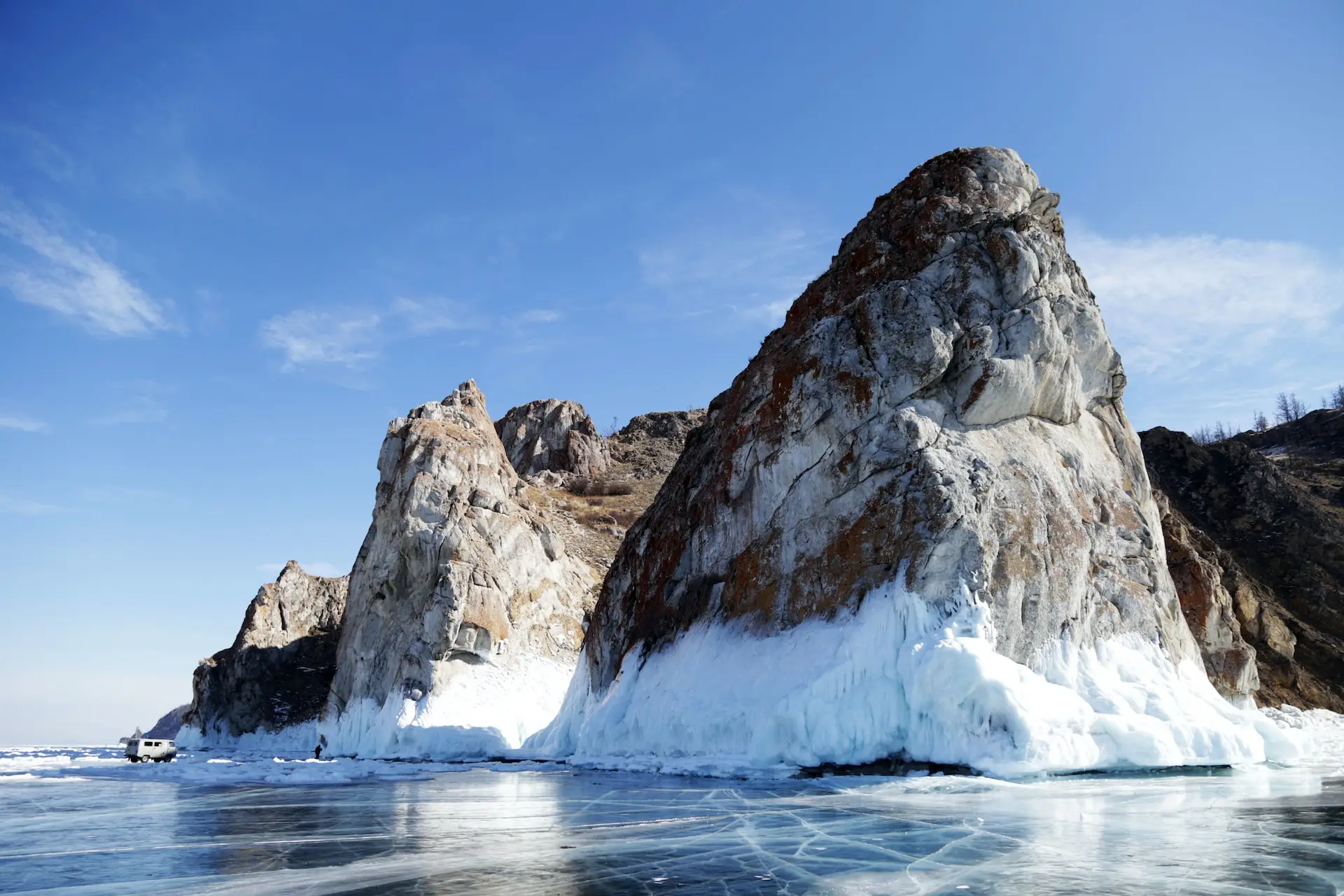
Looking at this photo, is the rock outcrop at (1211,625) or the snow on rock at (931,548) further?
the rock outcrop at (1211,625)

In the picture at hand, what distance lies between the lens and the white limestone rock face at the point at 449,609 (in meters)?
53.0

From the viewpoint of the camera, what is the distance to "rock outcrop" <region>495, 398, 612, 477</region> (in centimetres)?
13275

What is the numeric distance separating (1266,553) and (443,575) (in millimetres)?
59498

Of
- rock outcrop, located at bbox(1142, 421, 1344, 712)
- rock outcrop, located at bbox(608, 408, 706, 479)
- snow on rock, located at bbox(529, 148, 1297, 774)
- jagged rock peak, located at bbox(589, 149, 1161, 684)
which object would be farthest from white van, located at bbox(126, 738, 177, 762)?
rock outcrop, located at bbox(608, 408, 706, 479)

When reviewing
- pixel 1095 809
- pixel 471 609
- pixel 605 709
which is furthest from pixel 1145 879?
pixel 471 609

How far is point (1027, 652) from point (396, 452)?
156 ft

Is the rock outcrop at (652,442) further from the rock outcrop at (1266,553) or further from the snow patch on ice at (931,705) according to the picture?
the snow patch on ice at (931,705)

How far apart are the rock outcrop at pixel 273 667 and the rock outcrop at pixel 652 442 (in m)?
50.7

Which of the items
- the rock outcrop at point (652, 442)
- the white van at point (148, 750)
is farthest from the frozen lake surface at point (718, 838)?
the rock outcrop at point (652, 442)

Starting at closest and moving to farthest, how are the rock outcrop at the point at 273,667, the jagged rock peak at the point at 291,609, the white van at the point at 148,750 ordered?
1. the white van at the point at 148,750
2. the rock outcrop at the point at 273,667
3. the jagged rock peak at the point at 291,609

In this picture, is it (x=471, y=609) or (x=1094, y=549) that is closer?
(x=1094, y=549)

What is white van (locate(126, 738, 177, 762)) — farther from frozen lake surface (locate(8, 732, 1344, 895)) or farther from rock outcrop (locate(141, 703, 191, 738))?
rock outcrop (locate(141, 703, 191, 738))

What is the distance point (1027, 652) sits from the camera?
1061 inches

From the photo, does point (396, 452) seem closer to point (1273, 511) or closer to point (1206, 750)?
point (1206, 750)
